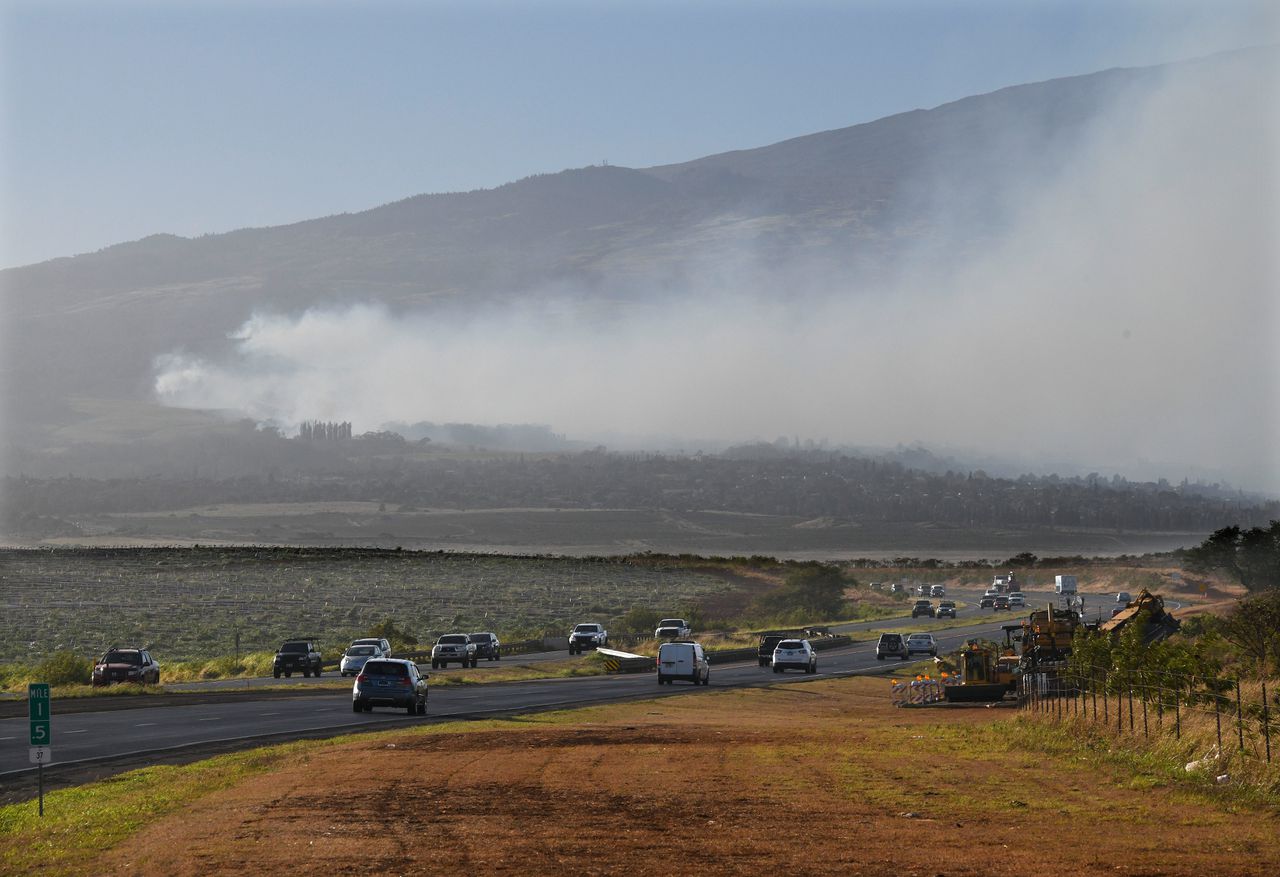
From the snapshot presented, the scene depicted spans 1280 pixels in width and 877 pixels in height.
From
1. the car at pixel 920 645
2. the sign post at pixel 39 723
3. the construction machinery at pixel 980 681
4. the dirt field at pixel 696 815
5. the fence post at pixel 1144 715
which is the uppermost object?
the sign post at pixel 39 723

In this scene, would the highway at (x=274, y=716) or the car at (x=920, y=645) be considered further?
the car at (x=920, y=645)

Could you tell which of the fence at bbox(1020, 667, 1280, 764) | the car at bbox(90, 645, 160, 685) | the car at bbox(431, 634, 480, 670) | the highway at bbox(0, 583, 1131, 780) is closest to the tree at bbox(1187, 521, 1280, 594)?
the highway at bbox(0, 583, 1131, 780)

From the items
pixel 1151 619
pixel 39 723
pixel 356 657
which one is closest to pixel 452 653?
pixel 356 657

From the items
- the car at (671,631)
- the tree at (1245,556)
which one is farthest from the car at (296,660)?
the tree at (1245,556)

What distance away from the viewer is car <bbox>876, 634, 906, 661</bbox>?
79.8 m

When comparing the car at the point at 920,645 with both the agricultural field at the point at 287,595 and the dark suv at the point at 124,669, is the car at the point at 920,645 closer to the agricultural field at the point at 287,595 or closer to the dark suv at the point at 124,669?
the agricultural field at the point at 287,595

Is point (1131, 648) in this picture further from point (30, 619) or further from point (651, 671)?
point (30, 619)

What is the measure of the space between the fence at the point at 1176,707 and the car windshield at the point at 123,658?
34.8 meters

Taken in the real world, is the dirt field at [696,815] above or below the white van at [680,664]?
above

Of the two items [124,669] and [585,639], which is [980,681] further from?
[585,639]

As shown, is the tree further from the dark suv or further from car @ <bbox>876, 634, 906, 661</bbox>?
the dark suv

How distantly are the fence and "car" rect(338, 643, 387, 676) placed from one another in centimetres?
3606

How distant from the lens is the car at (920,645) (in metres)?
81.1

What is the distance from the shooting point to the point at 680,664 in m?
62.4
